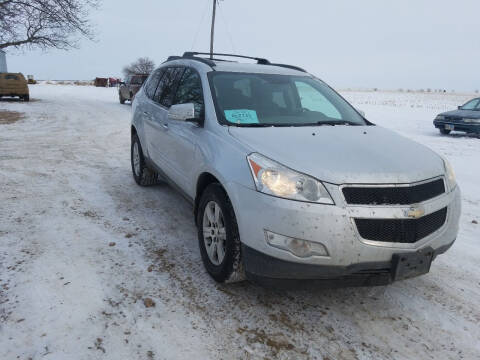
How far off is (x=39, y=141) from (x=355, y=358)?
933cm

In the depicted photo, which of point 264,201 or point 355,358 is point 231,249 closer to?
point 264,201

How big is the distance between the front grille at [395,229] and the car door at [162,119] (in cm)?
244

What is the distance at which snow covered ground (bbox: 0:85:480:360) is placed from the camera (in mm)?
2496

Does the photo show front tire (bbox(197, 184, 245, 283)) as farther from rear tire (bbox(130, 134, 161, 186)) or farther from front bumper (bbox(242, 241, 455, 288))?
rear tire (bbox(130, 134, 161, 186))

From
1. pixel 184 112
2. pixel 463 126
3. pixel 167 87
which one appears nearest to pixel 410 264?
pixel 184 112

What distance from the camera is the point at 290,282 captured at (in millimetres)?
2621

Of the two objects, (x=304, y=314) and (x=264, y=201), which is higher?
(x=264, y=201)

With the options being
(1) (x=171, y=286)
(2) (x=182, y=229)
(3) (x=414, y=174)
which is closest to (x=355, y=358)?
(3) (x=414, y=174)

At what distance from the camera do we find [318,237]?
2.45 metres

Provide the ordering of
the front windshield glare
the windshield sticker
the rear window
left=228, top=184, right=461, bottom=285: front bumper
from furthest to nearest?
the rear window → the front windshield glare → the windshield sticker → left=228, top=184, right=461, bottom=285: front bumper

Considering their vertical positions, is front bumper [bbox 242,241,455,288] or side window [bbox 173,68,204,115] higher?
side window [bbox 173,68,204,115]

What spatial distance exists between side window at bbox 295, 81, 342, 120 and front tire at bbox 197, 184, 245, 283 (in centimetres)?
160

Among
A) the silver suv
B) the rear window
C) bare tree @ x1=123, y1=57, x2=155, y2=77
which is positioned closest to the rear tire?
the silver suv

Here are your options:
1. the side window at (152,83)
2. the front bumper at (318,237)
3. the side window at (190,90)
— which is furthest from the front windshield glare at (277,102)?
the side window at (152,83)
